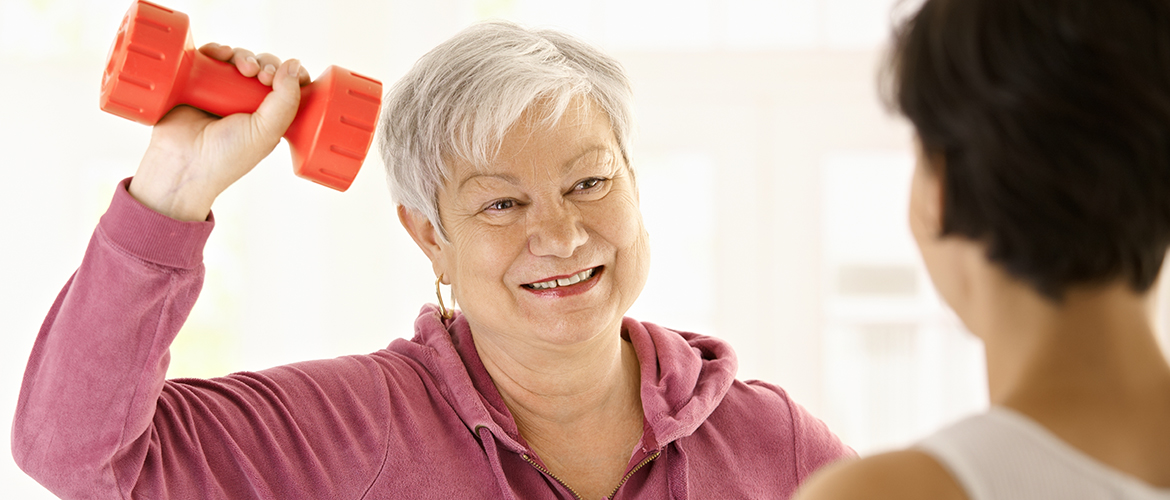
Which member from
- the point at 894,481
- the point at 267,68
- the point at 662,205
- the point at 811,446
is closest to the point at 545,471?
the point at 811,446

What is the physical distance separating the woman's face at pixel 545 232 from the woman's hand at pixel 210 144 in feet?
1.10

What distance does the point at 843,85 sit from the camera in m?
3.57

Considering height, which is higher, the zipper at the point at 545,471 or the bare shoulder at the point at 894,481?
the bare shoulder at the point at 894,481

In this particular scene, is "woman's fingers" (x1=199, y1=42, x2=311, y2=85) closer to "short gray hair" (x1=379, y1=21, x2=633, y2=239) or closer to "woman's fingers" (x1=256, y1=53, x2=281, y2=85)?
"woman's fingers" (x1=256, y1=53, x2=281, y2=85)

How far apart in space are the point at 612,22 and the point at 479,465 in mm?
2460

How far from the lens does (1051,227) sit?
24.4 inches

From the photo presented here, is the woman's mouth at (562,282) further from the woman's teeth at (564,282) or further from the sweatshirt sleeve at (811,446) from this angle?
the sweatshirt sleeve at (811,446)

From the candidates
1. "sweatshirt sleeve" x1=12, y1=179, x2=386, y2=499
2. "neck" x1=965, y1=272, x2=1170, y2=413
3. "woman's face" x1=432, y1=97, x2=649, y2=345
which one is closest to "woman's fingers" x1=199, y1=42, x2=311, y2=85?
"sweatshirt sleeve" x1=12, y1=179, x2=386, y2=499

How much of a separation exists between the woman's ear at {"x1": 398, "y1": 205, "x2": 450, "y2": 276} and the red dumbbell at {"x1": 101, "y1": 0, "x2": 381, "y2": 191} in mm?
347

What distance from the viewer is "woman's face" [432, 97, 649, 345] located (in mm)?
1417

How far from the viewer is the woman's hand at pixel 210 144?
1.10 metres

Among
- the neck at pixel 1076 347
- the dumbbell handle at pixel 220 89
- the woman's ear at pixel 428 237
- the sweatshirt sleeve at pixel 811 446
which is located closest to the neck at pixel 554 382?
the woman's ear at pixel 428 237

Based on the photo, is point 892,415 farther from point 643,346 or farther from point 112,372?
point 112,372

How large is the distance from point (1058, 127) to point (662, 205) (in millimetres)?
3011
